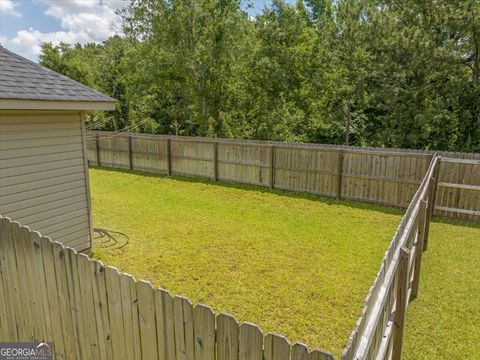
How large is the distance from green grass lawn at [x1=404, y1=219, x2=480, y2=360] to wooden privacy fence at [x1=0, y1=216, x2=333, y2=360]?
276 centimetres

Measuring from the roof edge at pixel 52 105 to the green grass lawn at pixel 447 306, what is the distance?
5.65 meters

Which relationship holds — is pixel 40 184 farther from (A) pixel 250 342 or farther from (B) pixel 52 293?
(A) pixel 250 342

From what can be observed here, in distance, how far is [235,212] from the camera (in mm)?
9016

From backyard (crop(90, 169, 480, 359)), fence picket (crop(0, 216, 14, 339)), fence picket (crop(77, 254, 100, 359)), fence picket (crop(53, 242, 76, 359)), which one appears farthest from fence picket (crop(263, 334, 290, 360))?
fence picket (crop(0, 216, 14, 339))

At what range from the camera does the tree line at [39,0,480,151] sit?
12758mm

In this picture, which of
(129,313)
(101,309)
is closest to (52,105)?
(101,309)

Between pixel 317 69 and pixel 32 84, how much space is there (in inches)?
506

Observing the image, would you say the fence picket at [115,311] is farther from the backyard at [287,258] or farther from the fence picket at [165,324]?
the backyard at [287,258]

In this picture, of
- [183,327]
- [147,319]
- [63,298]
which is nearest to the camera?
[183,327]

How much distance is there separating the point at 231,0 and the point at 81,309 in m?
16.0

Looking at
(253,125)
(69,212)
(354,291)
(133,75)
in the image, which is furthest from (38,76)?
(133,75)

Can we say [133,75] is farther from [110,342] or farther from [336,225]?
[110,342]

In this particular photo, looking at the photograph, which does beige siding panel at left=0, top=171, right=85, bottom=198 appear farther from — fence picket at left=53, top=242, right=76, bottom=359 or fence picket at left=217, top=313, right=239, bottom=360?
Answer: fence picket at left=217, top=313, right=239, bottom=360

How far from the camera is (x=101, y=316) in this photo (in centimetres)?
241
